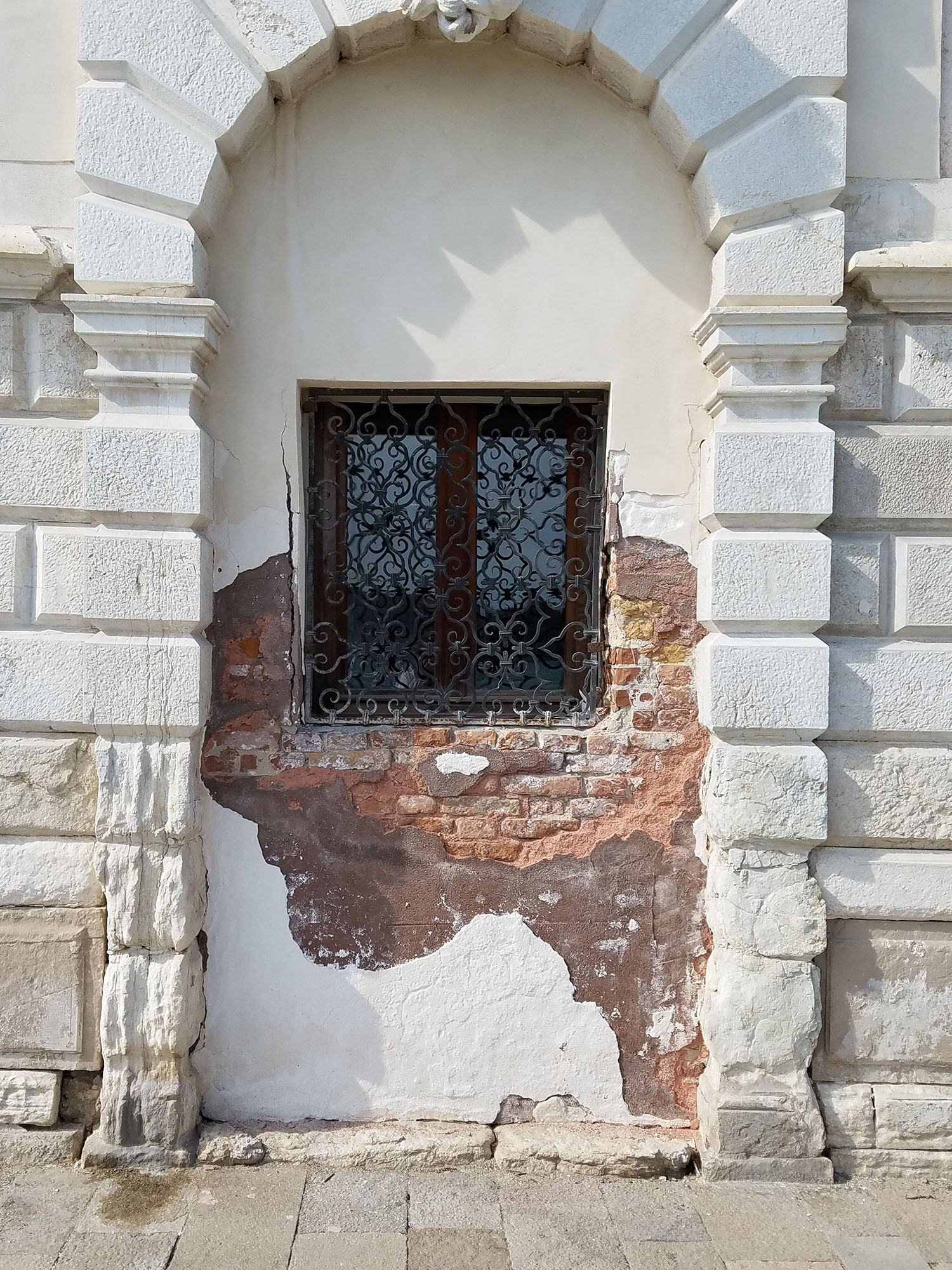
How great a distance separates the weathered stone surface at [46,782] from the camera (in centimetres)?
312

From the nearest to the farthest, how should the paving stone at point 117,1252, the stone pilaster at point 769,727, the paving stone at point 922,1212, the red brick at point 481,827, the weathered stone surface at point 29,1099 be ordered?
1. the paving stone at point 117,1252
2. the paving stone at point 922,1212
3. the stone pilaster at point 769,727
4. the weathered stone surface at point 29,1099
5. the red brick at point 481,827

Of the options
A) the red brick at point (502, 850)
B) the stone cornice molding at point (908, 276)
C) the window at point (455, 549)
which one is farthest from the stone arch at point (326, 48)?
the red brick at point (502, 850)

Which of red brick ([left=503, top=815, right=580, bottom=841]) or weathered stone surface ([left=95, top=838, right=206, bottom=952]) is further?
red brick ([left=503, top=815, right=580, bottom=841])

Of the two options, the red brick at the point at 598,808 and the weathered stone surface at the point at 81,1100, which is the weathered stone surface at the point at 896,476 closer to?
the red brick at the point at 598,808

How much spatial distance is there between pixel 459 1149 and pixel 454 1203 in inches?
7.7

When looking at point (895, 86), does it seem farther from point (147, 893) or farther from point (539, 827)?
point (147, 893)

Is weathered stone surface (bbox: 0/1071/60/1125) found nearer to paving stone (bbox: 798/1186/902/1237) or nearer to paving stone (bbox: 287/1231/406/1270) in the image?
paving stone (bbox: 287/1231/406/1270)

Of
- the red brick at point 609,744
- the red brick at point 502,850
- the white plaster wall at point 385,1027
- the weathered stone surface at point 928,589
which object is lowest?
the white plaster wall at point 385,1027

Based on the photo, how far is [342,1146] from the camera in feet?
10.1

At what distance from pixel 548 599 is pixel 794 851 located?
1229 millimetres

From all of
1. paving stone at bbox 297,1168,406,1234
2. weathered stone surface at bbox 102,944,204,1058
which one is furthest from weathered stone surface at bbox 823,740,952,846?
weathered stone surface at bbox 102,944,204,1058

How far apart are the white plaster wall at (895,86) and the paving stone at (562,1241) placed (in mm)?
3599

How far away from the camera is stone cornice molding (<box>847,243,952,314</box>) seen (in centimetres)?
296

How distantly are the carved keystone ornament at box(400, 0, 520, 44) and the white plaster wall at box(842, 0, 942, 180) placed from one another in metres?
1.22
